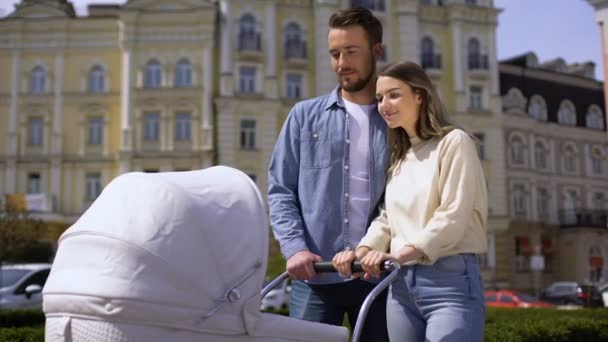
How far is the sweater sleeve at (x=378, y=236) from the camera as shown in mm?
3533

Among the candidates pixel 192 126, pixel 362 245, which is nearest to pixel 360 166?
pixel 362 245

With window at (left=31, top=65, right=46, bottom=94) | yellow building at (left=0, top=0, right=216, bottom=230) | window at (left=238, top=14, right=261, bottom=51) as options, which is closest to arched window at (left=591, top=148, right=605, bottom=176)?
window at (left=238, top=14, right=261, bottom=51)

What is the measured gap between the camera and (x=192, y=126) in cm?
3766

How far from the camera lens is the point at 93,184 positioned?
124ft

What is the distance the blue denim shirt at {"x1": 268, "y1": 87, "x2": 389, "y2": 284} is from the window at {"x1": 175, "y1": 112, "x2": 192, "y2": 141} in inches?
1344

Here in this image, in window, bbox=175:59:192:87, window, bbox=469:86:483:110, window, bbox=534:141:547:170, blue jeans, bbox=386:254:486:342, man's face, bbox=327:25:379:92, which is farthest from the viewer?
window, bbox=534:141:547:170

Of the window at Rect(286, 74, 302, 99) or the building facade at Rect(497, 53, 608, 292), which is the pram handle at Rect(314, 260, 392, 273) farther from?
the building facade at Rect(497, 53, 608, 292)

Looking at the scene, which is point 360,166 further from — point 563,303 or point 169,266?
point 563,303

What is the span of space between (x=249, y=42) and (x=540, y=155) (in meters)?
19.1

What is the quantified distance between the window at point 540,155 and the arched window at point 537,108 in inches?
72.0

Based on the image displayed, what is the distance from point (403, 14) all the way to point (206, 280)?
129 feet

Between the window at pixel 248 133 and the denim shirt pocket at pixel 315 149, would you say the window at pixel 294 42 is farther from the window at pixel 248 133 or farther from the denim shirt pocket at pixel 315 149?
the denim shirt pocket at pixel 315 149

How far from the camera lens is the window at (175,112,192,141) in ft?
124

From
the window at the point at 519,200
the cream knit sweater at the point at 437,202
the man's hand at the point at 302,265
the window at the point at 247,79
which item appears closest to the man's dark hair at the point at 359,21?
the cream knit sweater at the point at 437,202
